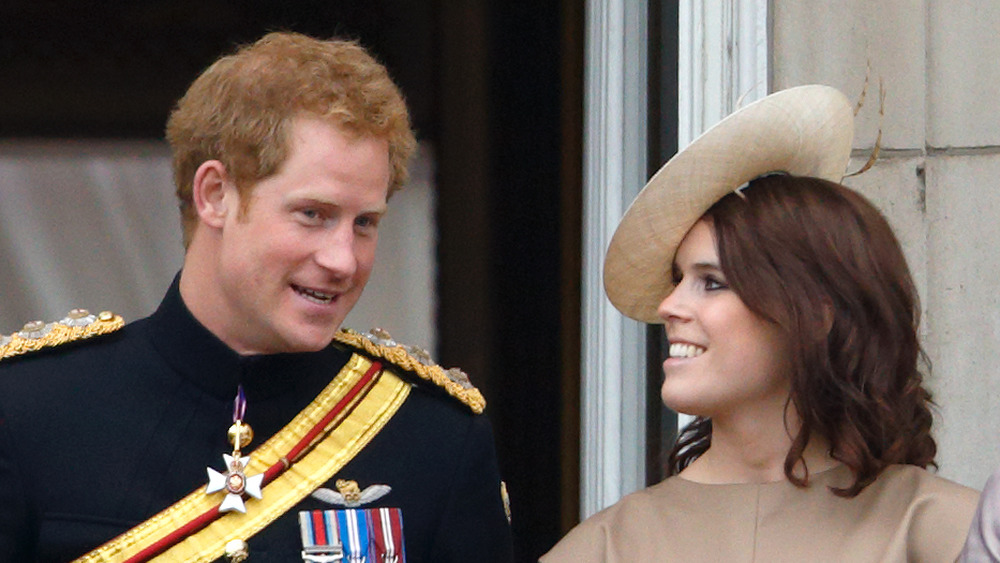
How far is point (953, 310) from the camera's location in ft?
12.3

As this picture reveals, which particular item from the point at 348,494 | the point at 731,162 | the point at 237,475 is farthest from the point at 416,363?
the point at 731,162

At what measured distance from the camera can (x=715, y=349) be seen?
244 cm

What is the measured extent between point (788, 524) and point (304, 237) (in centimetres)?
88

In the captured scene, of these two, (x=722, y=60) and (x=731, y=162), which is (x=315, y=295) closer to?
(x=731, y=162)

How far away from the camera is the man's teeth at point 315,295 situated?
2443 millimetres

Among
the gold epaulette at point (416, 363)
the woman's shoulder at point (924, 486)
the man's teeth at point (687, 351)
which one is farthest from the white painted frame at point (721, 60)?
the woman's shoulder at point (924, 486)

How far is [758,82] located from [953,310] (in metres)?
0.76

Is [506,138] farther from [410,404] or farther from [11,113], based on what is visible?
[410,404]

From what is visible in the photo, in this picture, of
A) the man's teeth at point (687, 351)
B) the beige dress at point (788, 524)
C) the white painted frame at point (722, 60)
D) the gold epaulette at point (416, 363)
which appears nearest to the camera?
the beige dress at point (788, 524)

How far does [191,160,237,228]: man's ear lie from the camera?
8.13 ft

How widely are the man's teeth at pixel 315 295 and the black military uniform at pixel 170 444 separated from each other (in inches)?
6.6

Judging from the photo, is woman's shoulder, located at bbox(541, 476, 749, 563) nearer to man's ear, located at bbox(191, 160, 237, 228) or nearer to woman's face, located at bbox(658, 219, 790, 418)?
woman's face, located at bbox(658, 219, 790, 418)

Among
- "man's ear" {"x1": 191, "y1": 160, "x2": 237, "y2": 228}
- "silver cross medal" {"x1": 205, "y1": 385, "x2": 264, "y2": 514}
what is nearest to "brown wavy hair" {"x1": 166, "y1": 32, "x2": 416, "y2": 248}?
"man's ear" {"x1": 191, "y1": 160, "x2": 237, "y2": 228}

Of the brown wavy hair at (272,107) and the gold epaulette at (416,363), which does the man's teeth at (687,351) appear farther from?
the brown wavy hair at (272,107)
